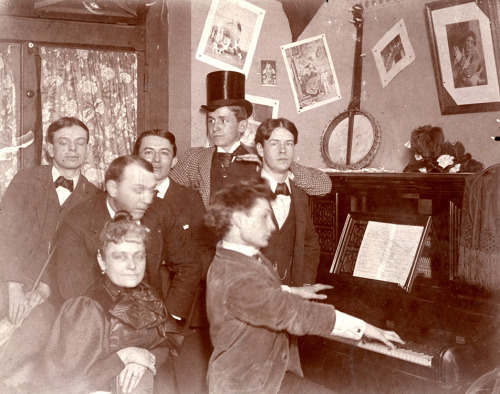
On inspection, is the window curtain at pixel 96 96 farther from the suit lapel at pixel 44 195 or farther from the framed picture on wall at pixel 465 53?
the framed picture on wall at pixel 465 53

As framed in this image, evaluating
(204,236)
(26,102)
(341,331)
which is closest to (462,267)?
(341,331)

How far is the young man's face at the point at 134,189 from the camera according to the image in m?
3.20

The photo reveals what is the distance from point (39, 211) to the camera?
11.7ft

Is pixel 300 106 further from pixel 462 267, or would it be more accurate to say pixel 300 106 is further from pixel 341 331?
pixel 341 331

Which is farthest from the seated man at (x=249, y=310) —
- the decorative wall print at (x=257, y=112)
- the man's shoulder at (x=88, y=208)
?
the decorative wall print at (x=257, y=112)

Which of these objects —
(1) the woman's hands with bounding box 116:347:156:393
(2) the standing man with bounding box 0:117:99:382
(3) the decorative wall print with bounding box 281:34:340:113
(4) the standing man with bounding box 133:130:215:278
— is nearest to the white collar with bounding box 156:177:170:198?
(4) the standing man with bounding box 133:130:215:278

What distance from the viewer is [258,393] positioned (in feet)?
8.07

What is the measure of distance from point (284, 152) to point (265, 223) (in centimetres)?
109

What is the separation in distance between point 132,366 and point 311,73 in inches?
113

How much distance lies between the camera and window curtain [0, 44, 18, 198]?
414 centimetres

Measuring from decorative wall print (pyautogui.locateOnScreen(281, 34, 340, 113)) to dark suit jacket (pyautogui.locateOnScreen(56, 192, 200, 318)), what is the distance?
6.05ft

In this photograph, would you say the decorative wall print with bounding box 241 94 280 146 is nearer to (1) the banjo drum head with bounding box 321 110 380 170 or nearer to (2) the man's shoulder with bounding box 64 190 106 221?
(1) the banjo drum head with bounding box 321 110 380 170

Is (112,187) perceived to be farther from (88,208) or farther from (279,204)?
(279,204)

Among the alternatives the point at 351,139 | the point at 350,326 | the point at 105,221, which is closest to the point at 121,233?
the point at 105,221
